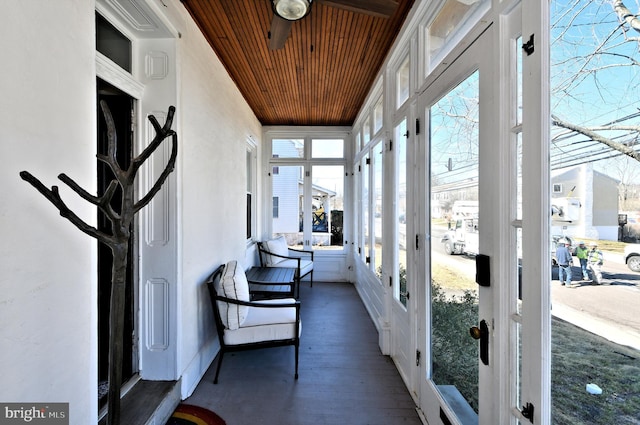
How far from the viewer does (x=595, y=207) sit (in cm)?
85

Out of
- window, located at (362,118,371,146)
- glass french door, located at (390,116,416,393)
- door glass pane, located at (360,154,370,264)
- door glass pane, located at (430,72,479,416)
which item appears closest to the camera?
door glass pane, located at (430,72,479,416)

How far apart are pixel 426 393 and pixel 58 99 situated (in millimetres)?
2462

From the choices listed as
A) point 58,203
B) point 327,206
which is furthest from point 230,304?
point 327,206

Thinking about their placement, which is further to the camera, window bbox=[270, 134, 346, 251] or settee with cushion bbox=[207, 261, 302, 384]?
window bbox=[270, 134, 346, 251]

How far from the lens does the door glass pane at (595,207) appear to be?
74cm

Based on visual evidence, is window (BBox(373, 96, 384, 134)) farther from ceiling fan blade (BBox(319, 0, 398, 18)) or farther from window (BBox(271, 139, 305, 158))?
window (BBox(271, 139, 305, 158))

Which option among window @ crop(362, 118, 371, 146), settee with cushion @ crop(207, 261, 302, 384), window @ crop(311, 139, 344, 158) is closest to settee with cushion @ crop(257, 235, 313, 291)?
window @ crop(311, 139, 344, 158)

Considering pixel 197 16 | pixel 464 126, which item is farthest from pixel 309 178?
pixel 464 126

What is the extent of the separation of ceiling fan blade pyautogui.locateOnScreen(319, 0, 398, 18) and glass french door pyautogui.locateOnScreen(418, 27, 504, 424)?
1.78 ft

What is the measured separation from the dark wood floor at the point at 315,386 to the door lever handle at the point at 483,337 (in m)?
1.02

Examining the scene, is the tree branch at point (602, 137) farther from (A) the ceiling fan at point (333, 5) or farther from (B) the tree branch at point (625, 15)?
(A) the ceiling fan at point (333, 5)

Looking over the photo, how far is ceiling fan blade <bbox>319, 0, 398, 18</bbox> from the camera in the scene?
1659 millimetres

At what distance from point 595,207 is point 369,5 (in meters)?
1.58

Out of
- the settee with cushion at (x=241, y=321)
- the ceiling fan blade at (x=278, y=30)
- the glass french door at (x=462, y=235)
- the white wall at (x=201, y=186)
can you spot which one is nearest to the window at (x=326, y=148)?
the white wall at (x=201, y=186)
